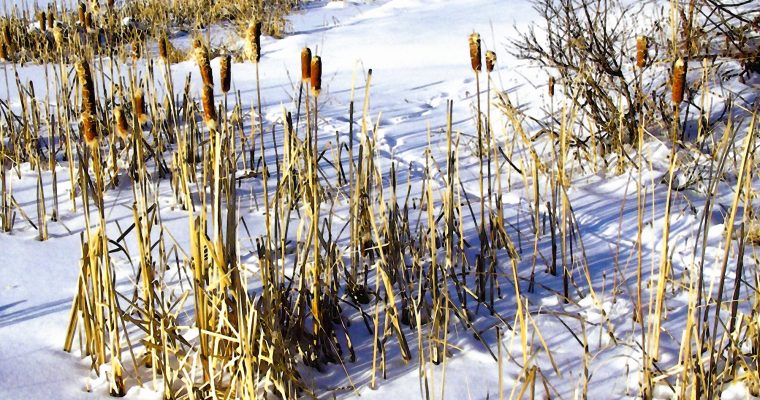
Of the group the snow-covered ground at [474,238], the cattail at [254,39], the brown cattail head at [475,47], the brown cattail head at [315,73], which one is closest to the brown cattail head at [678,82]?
the snow-covered ground at [474,238]

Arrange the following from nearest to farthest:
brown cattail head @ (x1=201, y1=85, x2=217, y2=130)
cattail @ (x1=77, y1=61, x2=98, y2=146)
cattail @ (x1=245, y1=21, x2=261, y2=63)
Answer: brown cattail head @ (x1=201, y1=85, x2=217, y2=130), cattail @ (x1=77, y1=61, x2=98, y2=146), cattail @ (x1=245, y1=21, x2=261, y2=63)

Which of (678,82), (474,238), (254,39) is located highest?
(254,39)

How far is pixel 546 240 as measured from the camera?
108 inches

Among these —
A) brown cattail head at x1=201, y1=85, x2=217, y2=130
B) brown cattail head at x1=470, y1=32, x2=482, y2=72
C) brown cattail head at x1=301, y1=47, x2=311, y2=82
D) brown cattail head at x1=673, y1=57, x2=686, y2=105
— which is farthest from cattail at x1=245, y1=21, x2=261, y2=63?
brown cattail head at x1=673, y1=57, x2=686, y2=105

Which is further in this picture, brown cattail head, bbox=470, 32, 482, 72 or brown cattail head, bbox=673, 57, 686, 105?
brown cattail head, bbox=470, 32, 482, 72

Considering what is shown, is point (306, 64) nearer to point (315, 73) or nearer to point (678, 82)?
point (315, 73)

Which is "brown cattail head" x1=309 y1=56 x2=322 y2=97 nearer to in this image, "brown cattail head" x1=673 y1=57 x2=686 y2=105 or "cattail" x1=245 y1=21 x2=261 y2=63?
"cattail" x1=245 y1=21 x2=261 y2=63

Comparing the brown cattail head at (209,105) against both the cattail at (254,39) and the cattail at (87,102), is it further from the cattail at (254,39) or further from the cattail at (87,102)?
the cattail at (254,39)

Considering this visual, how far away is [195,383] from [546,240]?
1.44 metres

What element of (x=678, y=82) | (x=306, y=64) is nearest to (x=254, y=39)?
(x=306, y=64)

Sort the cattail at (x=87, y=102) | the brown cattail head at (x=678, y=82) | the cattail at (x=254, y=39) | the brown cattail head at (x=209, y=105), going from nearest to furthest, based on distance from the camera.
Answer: the brown cattail head at (x=209, y=105) → the cattail at (x=87, y=102) → the brown cattail head at (x=678, y=82) → the cattail at (x=254, y=39)

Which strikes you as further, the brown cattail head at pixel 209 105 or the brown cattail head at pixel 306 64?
the brown cattail head at pixel 306 64

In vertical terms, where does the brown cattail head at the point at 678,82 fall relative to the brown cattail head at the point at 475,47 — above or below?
below

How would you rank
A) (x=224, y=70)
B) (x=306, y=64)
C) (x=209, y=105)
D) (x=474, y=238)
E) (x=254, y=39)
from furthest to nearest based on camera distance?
(x=474, y=238), (x=254, y=39), (x=306, y=64), (x=224, y=70), (x=209, y=105)
